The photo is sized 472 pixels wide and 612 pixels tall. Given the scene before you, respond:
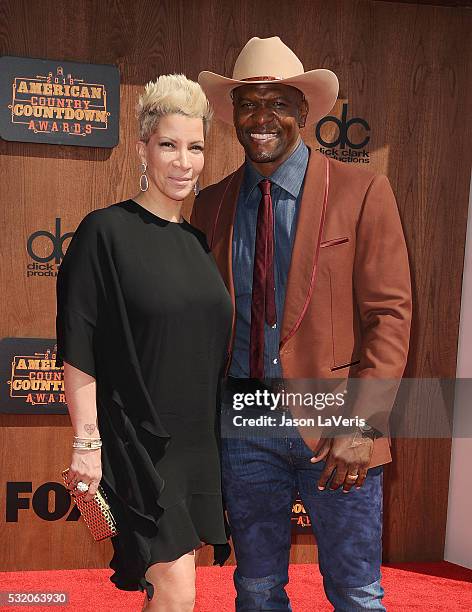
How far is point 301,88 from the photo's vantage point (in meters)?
2.56

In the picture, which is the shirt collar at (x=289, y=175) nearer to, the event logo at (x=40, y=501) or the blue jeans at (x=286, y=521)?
the blue jeans at (x=286, y=521)

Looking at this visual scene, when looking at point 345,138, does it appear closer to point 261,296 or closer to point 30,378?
point 261,296

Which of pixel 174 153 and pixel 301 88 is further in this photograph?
pixel 301 88

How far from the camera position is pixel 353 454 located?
2.42m

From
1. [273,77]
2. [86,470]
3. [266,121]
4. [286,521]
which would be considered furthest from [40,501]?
[273,77]

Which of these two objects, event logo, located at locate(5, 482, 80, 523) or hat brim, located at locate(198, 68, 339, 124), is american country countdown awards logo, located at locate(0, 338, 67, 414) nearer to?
event logo, located at locate(5, 482, 80, 523)

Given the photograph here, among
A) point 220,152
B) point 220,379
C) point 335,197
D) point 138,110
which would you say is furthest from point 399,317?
point 220,152

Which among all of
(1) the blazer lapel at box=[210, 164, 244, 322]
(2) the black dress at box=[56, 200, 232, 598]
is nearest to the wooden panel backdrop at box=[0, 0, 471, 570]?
(1) the blazer lapel at box=[210, 164, 244, 322]

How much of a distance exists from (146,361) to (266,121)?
88cm

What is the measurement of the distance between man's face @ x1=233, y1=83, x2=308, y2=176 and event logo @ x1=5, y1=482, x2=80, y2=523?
88.8 inches

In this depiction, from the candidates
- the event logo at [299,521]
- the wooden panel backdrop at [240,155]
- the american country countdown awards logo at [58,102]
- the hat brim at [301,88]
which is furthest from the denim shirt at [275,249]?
the event logo at [299,521]

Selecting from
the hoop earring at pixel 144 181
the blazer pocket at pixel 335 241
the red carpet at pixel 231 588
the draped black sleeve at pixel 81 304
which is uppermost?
the hoop earring at pixel 144 181

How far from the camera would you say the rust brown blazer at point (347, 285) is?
2.42 m

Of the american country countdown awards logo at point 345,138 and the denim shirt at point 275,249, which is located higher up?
the american country countdown awards logo at point 345,138
